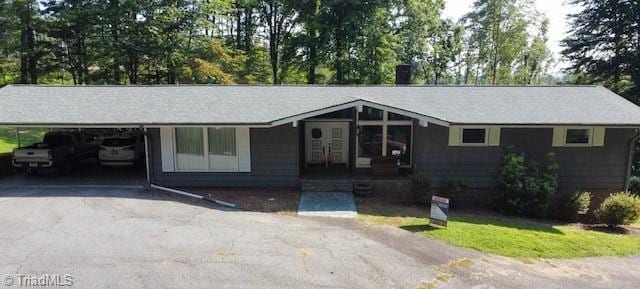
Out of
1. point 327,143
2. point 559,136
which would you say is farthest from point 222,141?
point 559,136

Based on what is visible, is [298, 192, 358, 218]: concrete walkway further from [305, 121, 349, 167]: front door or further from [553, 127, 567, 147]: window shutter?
[553, 127, 567, 147]: window shutter

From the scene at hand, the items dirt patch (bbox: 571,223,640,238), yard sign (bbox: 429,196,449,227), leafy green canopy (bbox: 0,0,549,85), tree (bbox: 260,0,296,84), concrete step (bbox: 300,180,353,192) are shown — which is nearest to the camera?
yard sign (bbox: 429,196,449,227)

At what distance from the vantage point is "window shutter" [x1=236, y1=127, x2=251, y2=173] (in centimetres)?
1345

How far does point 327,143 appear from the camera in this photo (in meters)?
15.7

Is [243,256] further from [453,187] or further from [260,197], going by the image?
[453,187]

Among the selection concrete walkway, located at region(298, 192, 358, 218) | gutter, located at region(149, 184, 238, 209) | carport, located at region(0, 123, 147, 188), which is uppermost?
carport, located at region(0, 123, 147, 188)

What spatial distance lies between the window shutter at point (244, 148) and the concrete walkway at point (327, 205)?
2.14 metres

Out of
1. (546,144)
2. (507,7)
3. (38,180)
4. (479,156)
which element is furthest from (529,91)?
(507,7)

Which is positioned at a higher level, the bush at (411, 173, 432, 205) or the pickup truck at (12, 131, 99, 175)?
the pickup truck at (12, 131, 99, 175)

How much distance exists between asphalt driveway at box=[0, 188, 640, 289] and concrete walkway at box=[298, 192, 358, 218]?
0.65 m

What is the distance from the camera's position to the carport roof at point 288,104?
1266 cm

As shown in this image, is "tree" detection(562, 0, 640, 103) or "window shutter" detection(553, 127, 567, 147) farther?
"tree" detection(562, 0, 640, 103)

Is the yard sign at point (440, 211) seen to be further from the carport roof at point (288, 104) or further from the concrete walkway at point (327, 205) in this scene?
the carport roof at point (288, 104)

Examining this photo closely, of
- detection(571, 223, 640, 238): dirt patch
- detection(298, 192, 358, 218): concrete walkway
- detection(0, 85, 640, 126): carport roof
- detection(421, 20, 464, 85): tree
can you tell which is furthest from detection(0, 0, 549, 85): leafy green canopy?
detection(571, 223, 640, 238): dirt patch
